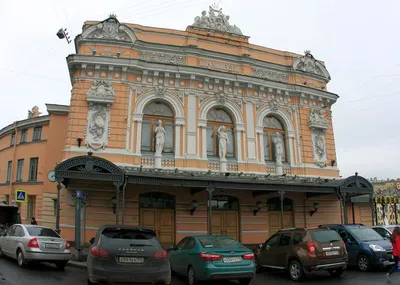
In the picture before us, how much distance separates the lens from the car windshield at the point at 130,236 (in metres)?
8.21

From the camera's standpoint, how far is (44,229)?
12.6 m

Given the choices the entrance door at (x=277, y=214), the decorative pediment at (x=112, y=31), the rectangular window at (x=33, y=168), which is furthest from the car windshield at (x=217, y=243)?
the rectangular window at (x=33, y=168)

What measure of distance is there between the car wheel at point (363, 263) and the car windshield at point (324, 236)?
202cm

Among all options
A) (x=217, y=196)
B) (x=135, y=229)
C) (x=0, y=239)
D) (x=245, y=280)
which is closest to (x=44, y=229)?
(x=0, y=239)

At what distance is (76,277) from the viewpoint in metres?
10.5

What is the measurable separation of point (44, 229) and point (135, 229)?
5.62 m

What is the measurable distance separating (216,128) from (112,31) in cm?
784

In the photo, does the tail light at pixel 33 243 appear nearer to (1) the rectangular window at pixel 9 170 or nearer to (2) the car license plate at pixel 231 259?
(2) the car license plate at pixel 231 259

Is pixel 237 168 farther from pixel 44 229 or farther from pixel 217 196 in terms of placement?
pixel 44 229

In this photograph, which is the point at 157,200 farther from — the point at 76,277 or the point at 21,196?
the point at 76,277

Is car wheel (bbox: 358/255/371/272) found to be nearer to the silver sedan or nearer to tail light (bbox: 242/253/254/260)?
tail light (bbox: 242/253/254/260)

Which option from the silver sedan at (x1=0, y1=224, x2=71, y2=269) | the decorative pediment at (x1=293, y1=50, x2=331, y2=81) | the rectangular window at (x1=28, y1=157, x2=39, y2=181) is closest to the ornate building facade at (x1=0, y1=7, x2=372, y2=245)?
the decorative pediment at (x1=293, y1=50, x2=331, y2=81)

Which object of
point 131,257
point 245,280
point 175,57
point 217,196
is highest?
point 175,57

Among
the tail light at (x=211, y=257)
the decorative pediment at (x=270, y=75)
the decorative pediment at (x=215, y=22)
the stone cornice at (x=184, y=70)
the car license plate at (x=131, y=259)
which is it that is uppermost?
the decorative pediment at (x=215, y=22)
